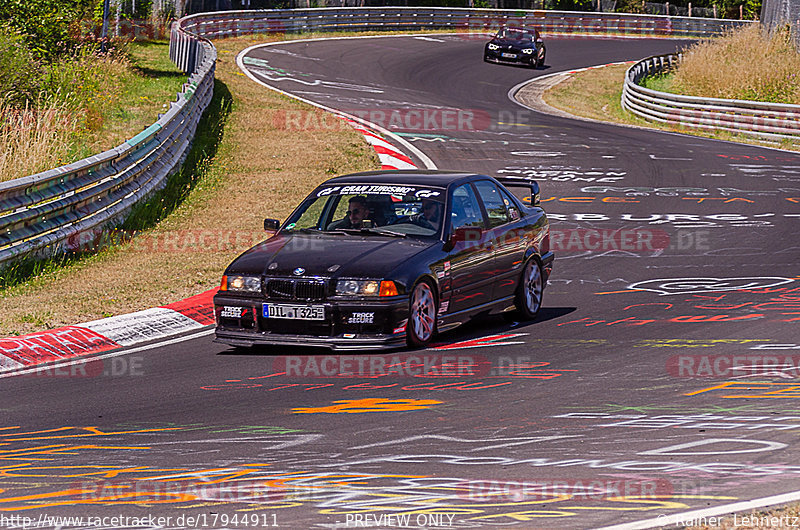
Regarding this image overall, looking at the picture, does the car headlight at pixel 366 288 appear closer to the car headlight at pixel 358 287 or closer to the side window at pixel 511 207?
the car headlight at pixel 358 287

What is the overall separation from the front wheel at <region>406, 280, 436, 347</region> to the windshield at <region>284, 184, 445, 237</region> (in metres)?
0.71

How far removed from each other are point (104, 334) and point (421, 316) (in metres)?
2.83

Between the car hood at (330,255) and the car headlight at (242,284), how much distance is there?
0.19 feet

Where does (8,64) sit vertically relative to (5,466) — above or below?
above

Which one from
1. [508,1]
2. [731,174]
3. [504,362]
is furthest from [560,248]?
[508,1]

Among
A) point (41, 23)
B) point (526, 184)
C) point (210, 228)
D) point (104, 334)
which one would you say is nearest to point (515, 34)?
→ point (41, 23)

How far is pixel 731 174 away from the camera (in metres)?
22.0

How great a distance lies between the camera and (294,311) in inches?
356

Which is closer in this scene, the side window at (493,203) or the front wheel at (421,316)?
the front wheel at (421,316)

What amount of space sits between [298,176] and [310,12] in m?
31.3

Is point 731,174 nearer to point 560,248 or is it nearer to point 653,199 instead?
point 653,199

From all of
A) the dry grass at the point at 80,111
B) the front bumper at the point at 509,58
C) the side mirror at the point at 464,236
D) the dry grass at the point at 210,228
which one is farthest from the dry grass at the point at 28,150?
the front bumper at the point at 509,58

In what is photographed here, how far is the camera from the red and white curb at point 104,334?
9.09 m

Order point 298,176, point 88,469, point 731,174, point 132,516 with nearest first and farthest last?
1. point 132,516
2. point 88,469
3. point 298,176
4. point 731,174
